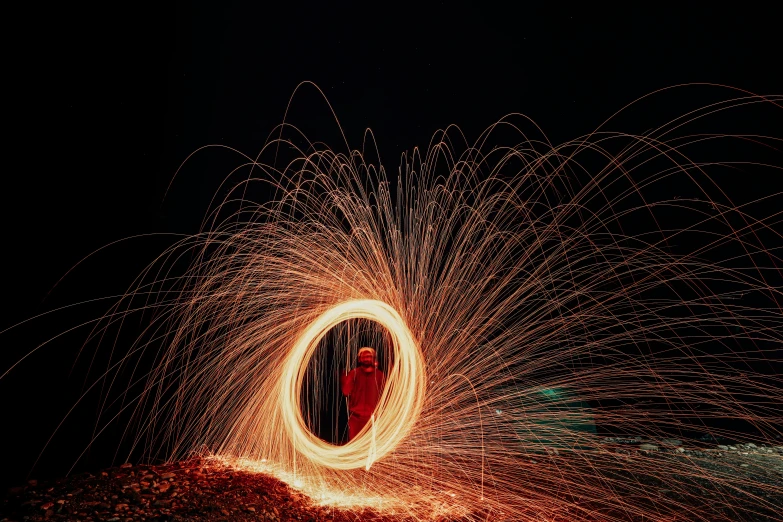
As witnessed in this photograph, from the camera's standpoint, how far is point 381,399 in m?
5.89

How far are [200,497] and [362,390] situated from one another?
267 cm

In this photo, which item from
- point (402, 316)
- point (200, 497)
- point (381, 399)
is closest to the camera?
point (200, 497)

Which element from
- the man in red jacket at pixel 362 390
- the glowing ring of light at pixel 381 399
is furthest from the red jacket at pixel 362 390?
the glowing ring of light at pixel 381 399

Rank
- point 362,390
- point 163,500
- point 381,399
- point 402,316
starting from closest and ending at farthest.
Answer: point 163,500 < point 381,399 < point 402,316 < point 362,390

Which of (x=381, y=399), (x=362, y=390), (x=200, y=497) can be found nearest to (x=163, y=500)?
(x=200, y=497)

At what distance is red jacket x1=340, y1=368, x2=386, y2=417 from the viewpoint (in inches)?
281

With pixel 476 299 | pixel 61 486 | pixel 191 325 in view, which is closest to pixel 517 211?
pixel 476 299

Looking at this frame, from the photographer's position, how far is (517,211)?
6.82 m

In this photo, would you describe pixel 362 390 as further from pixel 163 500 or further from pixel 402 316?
pixel 163 500

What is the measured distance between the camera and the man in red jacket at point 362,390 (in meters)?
7.13

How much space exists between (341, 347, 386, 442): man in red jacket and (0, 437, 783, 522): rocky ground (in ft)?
5.41

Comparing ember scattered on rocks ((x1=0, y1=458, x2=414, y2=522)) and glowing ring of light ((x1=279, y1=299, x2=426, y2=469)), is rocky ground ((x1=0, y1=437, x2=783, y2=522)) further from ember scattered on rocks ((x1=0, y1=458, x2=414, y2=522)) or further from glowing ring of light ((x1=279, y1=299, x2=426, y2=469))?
glowing ring of light ((x1=279, y1=299, x2=426, y2=469))

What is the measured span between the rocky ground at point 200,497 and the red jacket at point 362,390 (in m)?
1.68

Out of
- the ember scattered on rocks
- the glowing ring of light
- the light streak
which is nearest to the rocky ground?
the ember scattered on rocks
